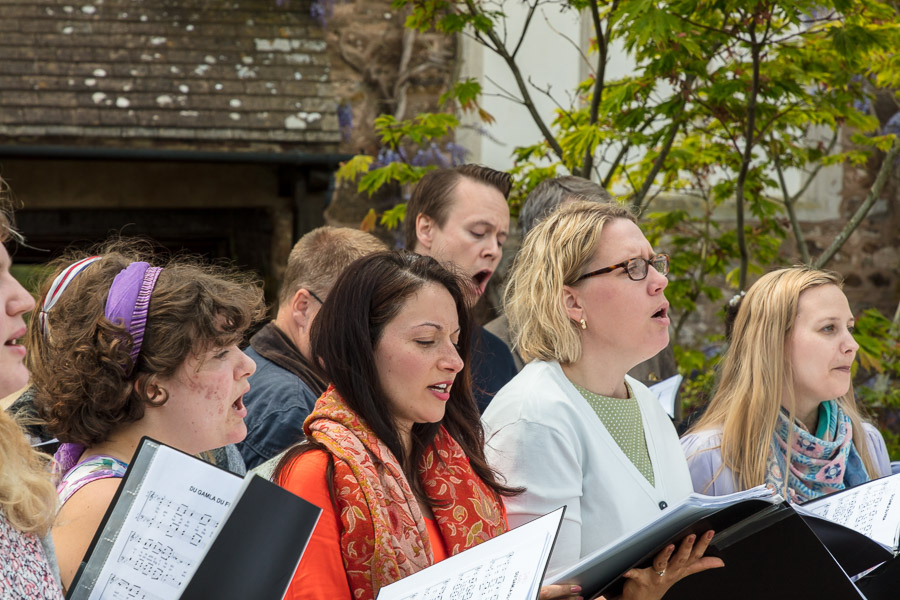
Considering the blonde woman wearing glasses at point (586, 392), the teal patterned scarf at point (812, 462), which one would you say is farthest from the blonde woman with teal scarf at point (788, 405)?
the blonde woman wearing glasses at point (586, 392)

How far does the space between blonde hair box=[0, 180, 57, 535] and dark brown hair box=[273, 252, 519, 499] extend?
0.48 metres

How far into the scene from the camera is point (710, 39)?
4.43 m

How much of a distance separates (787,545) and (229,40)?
192 inches

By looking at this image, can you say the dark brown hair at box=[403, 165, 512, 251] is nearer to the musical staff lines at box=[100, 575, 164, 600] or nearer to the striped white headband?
the striped white headband

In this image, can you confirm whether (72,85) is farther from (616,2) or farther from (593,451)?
(593,451)

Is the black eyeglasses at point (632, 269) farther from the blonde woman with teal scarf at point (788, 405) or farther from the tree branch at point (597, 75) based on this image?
the tree branch at point (597, 75)

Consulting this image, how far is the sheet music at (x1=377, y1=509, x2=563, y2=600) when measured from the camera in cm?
154

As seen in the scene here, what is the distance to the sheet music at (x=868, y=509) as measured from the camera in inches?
93.1

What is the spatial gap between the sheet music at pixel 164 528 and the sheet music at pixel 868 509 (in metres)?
1.39

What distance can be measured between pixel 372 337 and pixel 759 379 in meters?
1.34

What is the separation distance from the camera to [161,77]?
18.8 ft

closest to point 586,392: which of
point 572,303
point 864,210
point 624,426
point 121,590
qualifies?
point 624,426

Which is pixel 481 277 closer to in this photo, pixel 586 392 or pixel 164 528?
pixel 586 392

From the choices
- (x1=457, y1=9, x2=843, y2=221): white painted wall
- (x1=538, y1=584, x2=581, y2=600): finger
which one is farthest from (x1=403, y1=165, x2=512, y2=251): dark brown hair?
(x1=457, y1=9, x2=843, y2=221): white painted wall
